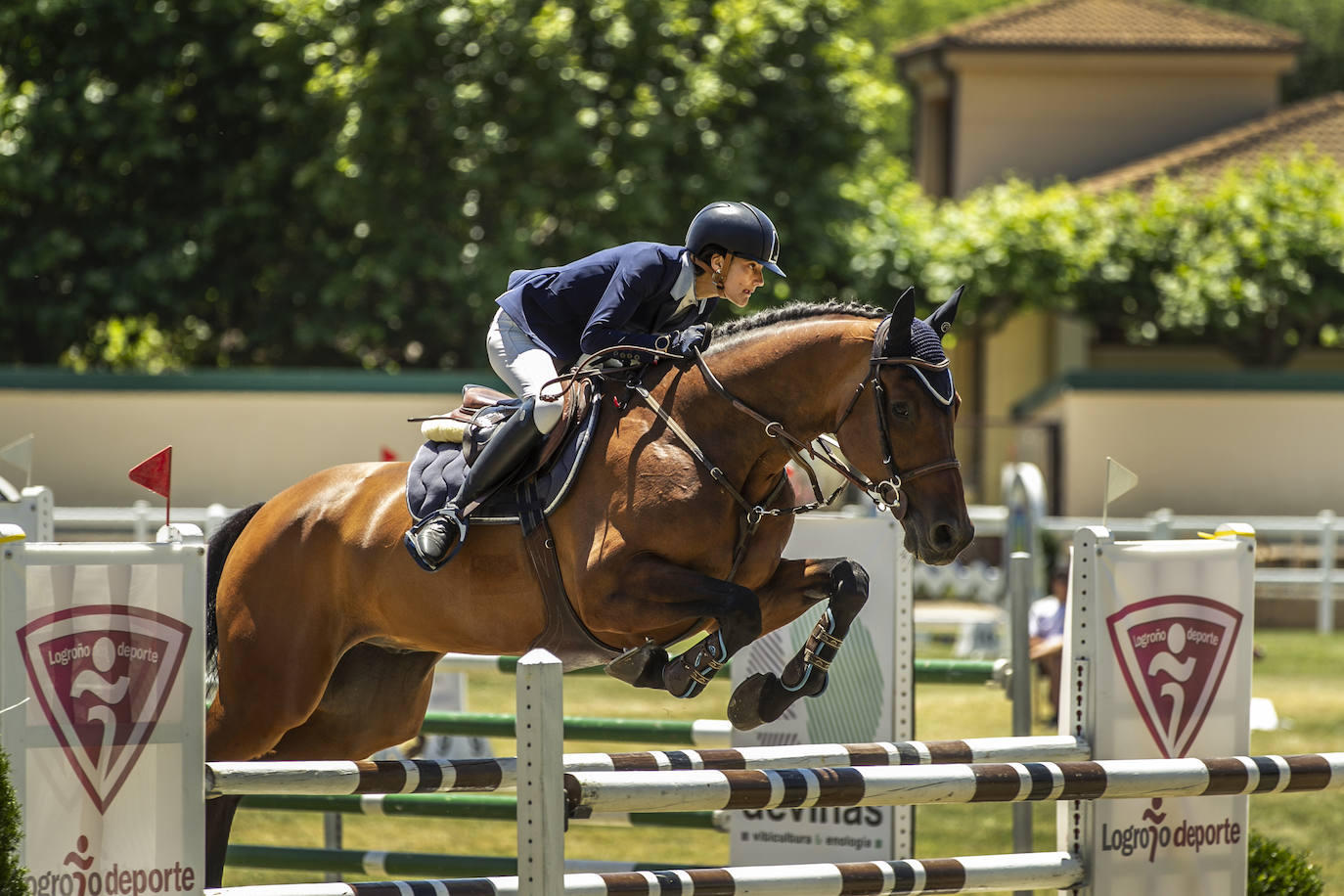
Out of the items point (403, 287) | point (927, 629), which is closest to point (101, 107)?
point (403, 287)

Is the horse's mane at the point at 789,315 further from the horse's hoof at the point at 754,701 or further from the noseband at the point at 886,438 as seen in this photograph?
the horse's hoof at the point at 754,701

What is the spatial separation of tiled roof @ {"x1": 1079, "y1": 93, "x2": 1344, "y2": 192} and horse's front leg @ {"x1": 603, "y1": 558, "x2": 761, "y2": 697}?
18070 mm

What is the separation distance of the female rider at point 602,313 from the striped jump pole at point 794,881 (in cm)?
142

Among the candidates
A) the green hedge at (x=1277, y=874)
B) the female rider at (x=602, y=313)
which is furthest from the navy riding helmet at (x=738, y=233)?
the green hedge at (x=1277, y=874)

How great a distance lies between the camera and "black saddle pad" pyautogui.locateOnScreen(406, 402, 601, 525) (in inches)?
178

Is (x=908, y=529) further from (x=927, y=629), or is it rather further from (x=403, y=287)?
(x=403, y=287)

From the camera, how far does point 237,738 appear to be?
4.83m

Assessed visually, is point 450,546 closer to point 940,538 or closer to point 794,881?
point 940,538

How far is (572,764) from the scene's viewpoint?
3803 millimetres

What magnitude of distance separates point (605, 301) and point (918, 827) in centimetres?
395

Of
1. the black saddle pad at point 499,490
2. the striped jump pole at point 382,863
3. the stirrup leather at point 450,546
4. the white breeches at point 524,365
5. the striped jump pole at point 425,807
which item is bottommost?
the striped jump pole at point 382,863

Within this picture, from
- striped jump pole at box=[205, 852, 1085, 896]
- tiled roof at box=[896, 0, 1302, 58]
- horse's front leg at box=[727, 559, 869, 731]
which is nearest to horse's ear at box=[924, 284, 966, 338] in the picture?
horse's front leg at box=[727, 559, 869, 731]

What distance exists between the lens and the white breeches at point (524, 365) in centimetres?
446

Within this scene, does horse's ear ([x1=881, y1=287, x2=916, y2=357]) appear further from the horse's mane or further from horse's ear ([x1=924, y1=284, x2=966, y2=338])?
the horse's mane
